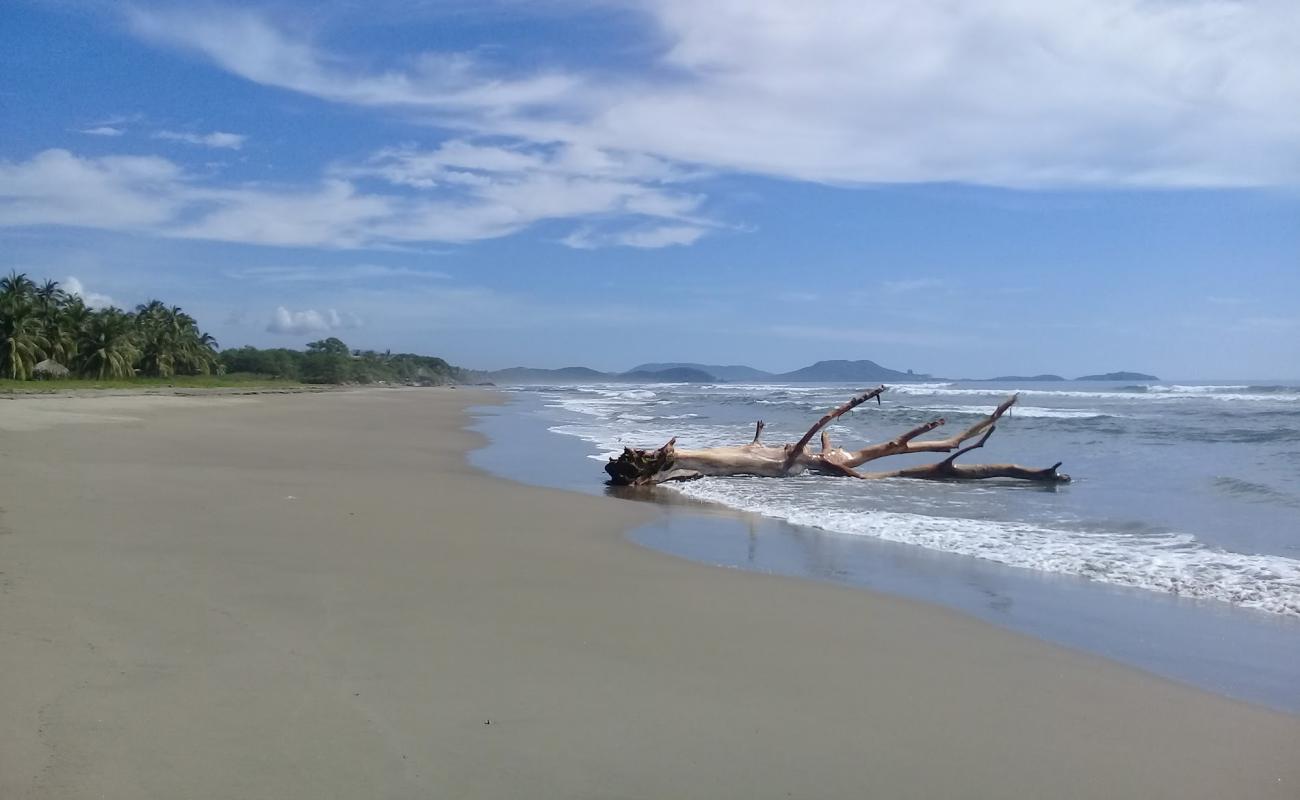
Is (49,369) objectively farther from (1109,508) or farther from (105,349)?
(1109,508)

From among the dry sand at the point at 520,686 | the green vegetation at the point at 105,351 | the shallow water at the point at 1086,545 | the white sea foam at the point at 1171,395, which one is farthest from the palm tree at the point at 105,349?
the dry sand at the point at 520,686

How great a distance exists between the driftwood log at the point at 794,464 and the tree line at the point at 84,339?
4879 centimetres

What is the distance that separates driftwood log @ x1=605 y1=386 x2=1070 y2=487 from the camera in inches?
538

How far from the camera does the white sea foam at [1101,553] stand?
6973 millimetres

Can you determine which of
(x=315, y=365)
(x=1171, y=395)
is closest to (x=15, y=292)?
(x=315, y=365)

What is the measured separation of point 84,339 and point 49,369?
5490 millimetres

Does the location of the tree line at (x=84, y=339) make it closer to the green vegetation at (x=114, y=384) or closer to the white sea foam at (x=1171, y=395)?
the green vegetation at (x=114, y=384)

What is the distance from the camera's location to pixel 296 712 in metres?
3.83

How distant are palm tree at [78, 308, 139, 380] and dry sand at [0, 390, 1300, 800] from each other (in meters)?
55.6

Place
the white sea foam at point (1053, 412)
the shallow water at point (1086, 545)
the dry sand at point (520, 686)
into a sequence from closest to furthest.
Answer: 1. the dry sand at point (520, 686)
2. the shallow water at point (1086, 545)
3. the white sea foam at point (1053, 412)

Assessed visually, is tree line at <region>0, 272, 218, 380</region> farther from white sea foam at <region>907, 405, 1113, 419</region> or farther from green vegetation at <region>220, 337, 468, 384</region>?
white sea foam at <region>907, 405, 1113, 419</region>

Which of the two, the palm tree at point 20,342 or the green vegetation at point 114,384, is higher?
the palm tree at point 20,342

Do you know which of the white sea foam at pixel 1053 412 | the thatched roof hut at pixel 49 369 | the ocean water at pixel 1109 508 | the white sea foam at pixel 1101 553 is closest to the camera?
the white sea foam at pixel 1101 553

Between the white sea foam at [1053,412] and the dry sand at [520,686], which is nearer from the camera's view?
the dry sand at [520,686]
